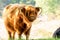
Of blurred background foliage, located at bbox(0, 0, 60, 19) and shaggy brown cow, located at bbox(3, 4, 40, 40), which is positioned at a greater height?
blurred background foliage, located at bbox(0, 0, 60, 19)

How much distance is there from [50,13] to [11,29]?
0.32 m

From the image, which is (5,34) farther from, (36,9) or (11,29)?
(36,9)

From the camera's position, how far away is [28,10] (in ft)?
4.94

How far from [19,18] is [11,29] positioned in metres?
0.10

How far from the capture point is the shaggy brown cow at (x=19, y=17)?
1496 millimetres

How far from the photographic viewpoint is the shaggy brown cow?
1.50m

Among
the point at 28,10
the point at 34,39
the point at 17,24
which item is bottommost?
the point at 34,39

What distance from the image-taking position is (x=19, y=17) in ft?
4.92

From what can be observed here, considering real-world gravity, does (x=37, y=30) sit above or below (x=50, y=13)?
below

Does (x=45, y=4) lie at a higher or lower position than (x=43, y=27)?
higher

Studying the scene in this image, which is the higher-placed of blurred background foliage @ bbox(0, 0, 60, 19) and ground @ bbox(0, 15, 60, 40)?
blurred background foliage @ bbox(0, 0, 60, 19)

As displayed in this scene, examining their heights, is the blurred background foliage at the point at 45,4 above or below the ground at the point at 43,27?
above

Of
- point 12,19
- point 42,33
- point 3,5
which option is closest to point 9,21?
point 12,19

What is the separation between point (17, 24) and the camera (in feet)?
4.91
